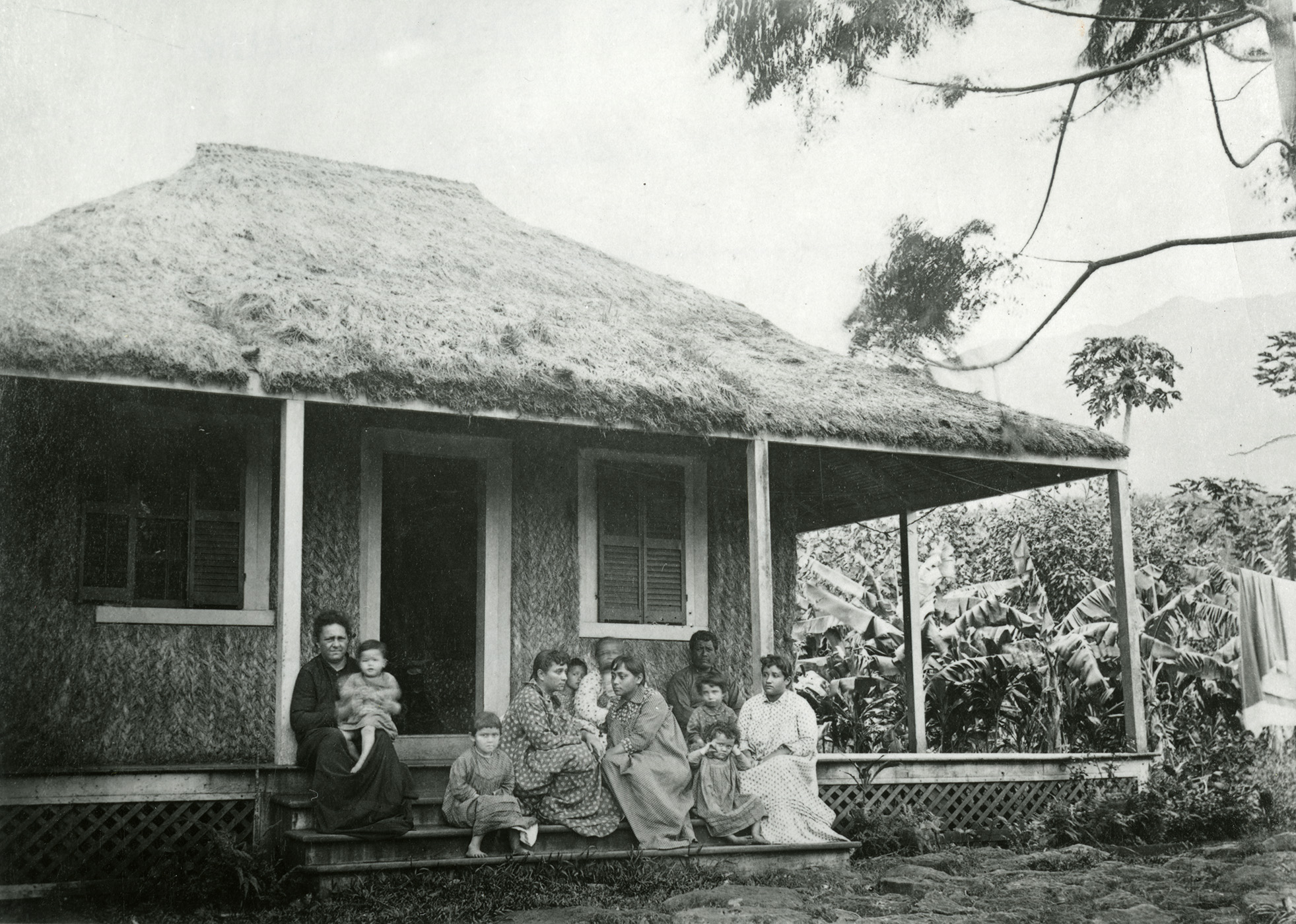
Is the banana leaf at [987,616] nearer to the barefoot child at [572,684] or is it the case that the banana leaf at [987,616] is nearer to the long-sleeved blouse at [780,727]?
the long-sleeved blouse at [780,727]

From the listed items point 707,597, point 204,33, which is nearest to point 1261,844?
point 707,597

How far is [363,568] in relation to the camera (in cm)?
941

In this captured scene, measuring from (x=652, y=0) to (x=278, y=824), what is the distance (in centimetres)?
910

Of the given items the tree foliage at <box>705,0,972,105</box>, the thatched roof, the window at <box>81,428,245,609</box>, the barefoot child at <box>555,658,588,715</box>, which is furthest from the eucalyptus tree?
the window at <box>81,428,245,609</box>

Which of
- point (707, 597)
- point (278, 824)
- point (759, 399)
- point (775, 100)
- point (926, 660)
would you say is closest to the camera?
point (278, 824)

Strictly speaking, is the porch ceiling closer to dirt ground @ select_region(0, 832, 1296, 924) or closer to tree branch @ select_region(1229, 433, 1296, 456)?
tree branch @ select_region(1229, 433, 1296, 456)

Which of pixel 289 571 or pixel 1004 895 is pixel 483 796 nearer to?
pixel 289 571

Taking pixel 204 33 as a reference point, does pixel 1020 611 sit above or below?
below

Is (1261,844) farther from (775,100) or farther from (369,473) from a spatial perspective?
(775,100)

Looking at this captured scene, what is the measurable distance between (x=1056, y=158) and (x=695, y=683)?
8.44 m

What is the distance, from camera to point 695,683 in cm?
927

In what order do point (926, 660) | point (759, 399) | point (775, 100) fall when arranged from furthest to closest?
point (926, 660) → point (775, 100) → point (759, 399)

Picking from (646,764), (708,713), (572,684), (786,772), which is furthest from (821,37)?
(646,764)

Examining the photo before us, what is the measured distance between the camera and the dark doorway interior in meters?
9.92
